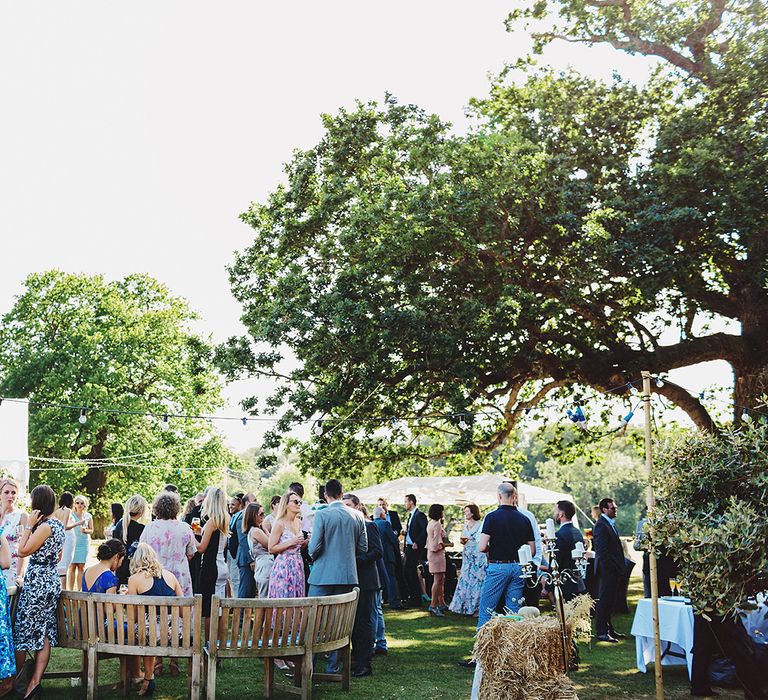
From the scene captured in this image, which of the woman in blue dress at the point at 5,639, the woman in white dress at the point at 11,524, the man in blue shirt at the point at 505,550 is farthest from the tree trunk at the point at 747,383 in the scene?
the woman in blue dress at the point at 5,639

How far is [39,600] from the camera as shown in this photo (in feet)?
22.8

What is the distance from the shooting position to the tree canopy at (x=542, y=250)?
51.1 ft

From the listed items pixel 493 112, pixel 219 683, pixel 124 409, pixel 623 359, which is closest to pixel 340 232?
pixel 493 112

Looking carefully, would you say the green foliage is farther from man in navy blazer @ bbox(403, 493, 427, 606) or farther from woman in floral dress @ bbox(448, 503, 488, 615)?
man in navy blazer @ bbox(403, 493, 427, 606)

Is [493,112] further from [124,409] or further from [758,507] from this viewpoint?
[124,409]

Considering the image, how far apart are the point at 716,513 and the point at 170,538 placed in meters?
5.20

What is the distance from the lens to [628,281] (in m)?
16.0

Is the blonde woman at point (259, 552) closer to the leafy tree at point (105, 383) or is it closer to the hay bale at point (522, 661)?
the hay bale at point (522, 661)

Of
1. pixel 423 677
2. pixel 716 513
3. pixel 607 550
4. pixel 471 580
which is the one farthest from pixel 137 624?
pixel 471 580

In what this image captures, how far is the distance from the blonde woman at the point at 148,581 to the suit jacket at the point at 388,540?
6.84m

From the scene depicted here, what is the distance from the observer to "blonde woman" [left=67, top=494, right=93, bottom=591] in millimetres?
13430

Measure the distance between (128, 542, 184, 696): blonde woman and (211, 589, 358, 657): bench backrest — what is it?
0.83 metres

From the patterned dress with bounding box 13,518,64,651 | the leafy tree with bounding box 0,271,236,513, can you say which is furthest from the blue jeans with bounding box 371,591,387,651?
the leafy tree with bounding box 0,271,236,513

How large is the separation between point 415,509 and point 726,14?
11983 millimetres
